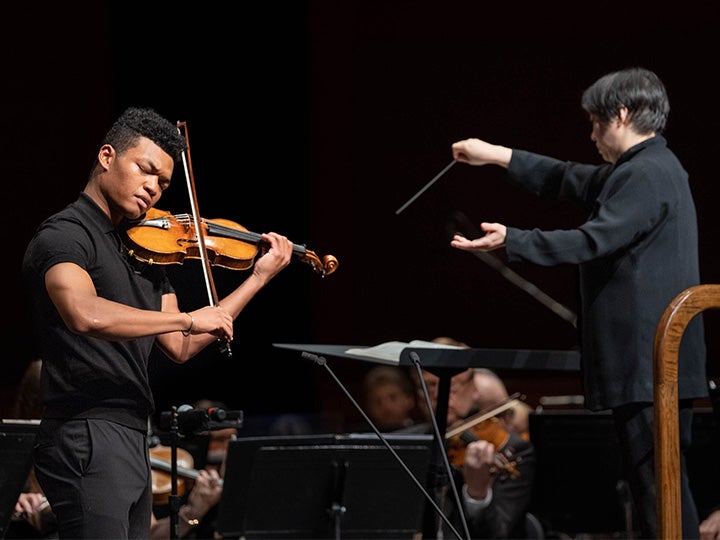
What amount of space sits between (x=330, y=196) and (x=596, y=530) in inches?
123

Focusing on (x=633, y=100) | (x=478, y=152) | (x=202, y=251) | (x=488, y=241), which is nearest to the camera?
(x=202, y=251)

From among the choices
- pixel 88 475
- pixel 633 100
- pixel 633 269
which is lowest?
pixel 88 475

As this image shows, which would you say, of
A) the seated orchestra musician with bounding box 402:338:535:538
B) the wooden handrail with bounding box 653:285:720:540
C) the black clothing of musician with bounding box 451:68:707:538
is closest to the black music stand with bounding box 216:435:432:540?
the seated orchestra musician with bounding box 402:338:535:538

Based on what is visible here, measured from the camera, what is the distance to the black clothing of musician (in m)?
2.68

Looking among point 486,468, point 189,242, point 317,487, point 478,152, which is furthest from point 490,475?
point 189,242

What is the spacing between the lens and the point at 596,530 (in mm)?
4504

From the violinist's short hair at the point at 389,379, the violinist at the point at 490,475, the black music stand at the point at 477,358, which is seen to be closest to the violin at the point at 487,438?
the violinist at the point at 490,475

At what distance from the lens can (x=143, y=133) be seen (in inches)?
98.8

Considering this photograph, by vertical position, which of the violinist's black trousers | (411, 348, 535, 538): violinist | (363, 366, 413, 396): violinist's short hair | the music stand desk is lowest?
(411, 348, 535, 538): violinist

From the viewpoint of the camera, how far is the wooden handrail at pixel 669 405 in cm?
194

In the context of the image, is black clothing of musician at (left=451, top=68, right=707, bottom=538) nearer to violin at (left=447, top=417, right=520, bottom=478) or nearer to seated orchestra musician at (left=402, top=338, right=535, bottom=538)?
seated orchestra musician at (left=402, top=338, right=535, bottom=538)

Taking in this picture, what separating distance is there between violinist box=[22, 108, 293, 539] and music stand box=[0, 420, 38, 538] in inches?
35.0

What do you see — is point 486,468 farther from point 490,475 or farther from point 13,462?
point 13,462

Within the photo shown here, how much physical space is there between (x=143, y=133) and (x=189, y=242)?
321 millimetres
